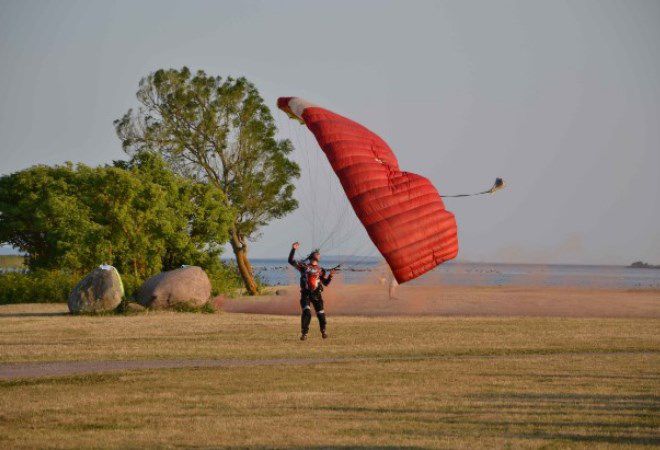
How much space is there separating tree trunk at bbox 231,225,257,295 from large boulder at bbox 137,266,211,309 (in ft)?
61.7

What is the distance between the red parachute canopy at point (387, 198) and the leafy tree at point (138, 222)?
847 inches

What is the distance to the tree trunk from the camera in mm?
59000

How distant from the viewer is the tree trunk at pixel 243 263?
59000mm

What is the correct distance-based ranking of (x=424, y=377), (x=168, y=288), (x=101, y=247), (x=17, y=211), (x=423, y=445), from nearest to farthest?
1. (x=423, y=445)
2. (x=424, y=377)
3. (x=168, y=288)
4. (x=101, y=247)
5. (x=17, y=211)

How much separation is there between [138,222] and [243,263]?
15743mm

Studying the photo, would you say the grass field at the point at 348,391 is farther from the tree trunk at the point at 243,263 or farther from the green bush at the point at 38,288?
the tree trunk at the point at 243,263

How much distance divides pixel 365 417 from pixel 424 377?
4.98 meters

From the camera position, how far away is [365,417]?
48.4ft

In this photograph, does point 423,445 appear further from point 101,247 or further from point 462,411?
point 101,247

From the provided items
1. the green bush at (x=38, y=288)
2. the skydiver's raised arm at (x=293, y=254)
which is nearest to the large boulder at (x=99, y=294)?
the green bush at (x=38, y=288)

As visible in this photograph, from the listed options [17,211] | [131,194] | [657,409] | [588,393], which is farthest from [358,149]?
[17,211]

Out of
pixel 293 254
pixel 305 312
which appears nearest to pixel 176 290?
pixel 305 312

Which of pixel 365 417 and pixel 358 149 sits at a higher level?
pixel 358 149

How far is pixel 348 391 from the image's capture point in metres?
17.6
